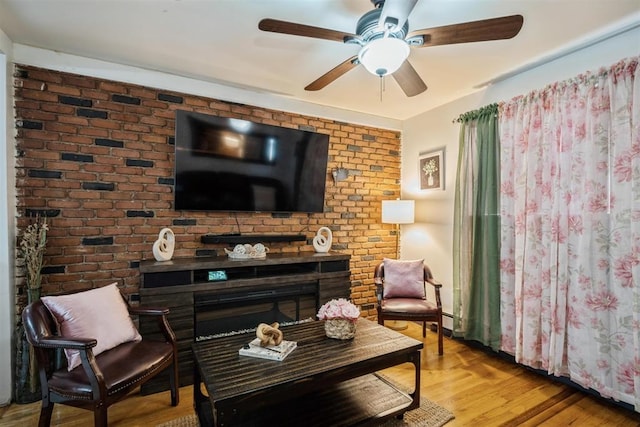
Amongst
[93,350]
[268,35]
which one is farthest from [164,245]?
[268,35]

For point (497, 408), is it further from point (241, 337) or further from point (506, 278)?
point (241, 337)

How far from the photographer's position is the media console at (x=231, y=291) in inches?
94.3

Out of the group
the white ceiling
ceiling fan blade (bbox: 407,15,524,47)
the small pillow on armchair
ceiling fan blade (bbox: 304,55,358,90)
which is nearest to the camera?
ceiling fan blade (bbox: 407,15,524,47)

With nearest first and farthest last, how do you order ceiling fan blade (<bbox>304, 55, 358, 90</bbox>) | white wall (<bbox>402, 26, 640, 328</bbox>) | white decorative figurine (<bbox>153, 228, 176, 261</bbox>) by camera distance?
ceiling fan blade (<bbox>304, 55, 358, 90</bbox>)
white wall (<bbox>402, 26, 640, 328</bbox>)
white decorative figurine (<bbox>153, 228, 176, 261</bbox>)

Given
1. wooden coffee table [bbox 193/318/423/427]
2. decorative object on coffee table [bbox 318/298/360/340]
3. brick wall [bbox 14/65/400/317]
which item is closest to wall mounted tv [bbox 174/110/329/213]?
brick wall [bbox 14/65/400/317]

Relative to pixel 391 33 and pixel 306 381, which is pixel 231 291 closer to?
pixel 306 381

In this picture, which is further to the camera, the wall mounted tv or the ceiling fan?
the wall mounted tv

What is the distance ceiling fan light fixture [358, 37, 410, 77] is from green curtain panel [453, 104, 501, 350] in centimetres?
171

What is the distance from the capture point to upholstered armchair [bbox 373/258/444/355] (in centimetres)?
289

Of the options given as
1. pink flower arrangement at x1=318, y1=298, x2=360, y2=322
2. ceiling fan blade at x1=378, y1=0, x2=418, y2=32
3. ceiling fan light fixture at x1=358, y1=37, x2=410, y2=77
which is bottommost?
pink flower arrangement at x1=318, y1=298, x2=360, y2=322

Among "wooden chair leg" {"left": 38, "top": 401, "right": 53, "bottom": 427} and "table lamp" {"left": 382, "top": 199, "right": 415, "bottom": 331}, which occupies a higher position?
"table lamp" {"left": 382, "top": 199, "right": 415, "bottom": 331}

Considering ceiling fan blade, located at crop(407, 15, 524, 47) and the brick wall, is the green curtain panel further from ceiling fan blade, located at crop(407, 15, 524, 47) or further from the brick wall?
the brick wall

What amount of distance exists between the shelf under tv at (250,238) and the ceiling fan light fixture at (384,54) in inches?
75.5

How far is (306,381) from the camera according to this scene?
5.21 ft
